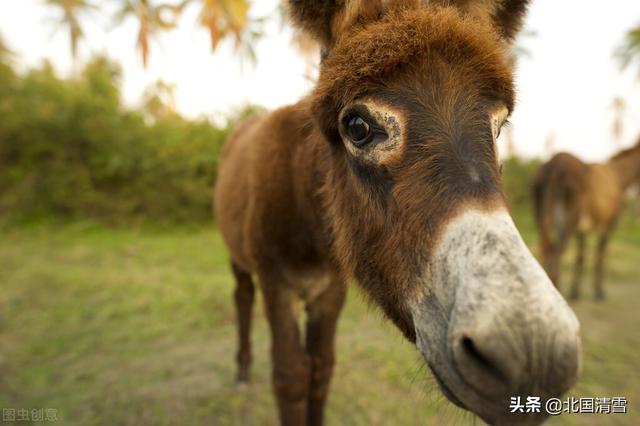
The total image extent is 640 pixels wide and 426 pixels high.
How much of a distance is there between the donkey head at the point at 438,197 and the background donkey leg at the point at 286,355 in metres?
0.81

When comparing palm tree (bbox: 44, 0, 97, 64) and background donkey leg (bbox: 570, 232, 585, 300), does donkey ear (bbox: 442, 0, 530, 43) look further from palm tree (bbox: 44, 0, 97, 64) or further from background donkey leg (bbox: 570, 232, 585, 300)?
palm tree (bbox: 44, 0, 97, 64)

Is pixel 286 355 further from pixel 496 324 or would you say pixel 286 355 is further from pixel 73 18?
pixel 73 18

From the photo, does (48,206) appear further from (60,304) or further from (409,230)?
(409,230)

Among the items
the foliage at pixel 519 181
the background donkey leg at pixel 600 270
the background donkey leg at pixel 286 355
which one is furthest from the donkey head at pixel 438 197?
the foliage at pixel 519 181

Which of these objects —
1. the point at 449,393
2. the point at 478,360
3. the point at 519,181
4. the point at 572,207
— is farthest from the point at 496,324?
the point at 519,181

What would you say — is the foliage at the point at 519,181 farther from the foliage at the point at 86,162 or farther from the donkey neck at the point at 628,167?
the foliage at the point at 86,162

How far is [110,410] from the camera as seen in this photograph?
3443 millimetres

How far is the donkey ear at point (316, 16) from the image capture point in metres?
1.85

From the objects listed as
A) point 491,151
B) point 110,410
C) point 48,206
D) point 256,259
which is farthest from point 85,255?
point 491,151

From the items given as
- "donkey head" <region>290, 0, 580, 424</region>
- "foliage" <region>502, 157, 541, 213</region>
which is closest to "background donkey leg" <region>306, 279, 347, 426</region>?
"donkey head" <region>290, 0, 580, 424</region>

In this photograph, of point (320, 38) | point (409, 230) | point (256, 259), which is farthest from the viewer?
point (256, 259)

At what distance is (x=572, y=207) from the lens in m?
6.65

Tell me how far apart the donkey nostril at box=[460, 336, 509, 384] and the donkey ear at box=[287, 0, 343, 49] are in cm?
155

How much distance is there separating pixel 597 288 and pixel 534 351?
7612 mm
